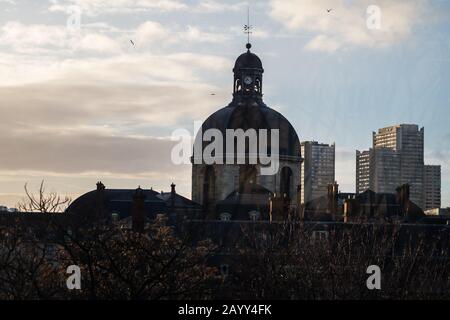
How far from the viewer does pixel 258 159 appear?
99.9m

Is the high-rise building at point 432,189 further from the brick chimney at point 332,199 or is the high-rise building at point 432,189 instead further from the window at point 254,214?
the window at point 254,214

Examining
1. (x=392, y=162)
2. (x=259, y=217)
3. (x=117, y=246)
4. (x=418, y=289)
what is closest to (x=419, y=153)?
(x=392, y=162)

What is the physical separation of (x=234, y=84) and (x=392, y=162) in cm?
3575

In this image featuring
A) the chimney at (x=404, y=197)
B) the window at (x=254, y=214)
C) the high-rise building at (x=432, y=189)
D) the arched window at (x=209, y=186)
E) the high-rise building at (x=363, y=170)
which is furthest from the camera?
the high-rise building at (x=363, y=170)

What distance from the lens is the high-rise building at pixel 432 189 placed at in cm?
13425

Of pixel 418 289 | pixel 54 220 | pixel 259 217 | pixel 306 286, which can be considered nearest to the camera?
pixel 54 220

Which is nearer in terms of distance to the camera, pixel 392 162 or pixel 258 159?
pixel 258 159

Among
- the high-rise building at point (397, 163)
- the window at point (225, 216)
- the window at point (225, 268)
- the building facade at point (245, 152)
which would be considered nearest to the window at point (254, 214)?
the window at point (225, 216)

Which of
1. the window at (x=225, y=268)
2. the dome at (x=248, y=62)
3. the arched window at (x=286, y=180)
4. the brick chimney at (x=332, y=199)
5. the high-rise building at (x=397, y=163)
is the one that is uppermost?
the dome at (x=248, y=62)

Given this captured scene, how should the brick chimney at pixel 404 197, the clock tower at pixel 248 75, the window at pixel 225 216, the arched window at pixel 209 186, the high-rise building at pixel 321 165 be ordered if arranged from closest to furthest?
the brick chimney at pixel 404 197 < the window at pixel 225 216 < the arched window at pixel 209 186 < the clock tower at pixel 248 75 < the high-rise building at pixel 321 165

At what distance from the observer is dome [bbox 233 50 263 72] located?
336 ft

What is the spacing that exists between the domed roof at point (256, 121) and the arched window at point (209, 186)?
2.72 metres
